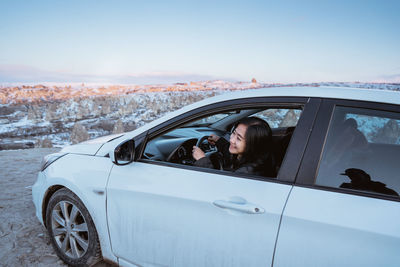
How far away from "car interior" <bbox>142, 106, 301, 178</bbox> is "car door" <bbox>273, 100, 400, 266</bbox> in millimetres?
290

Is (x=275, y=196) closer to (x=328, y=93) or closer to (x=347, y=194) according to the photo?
(x=347, y=194)

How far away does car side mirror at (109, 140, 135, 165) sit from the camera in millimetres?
1938

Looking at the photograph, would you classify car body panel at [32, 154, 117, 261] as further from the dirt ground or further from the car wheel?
the dirt ground

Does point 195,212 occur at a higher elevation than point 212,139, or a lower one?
lower

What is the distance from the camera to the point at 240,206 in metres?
1.49

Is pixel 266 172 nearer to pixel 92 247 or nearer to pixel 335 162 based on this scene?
pixel 335 162

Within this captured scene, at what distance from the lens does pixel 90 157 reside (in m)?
2.27

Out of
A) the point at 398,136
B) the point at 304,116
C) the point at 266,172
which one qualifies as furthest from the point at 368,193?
the point at 266,172

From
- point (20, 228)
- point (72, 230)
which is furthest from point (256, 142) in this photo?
point (20, 228)

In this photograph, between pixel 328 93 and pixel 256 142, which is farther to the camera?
pixel 256 142

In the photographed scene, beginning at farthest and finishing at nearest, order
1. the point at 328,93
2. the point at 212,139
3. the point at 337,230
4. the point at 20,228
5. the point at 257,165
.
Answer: the point at 20,228 < the point at 212,139 < the point at 257,165 < the point at 328,93 < the point at 337,230

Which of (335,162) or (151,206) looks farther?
(151,206)

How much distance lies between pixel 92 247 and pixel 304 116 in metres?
1.91

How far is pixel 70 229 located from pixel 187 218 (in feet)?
4.22
